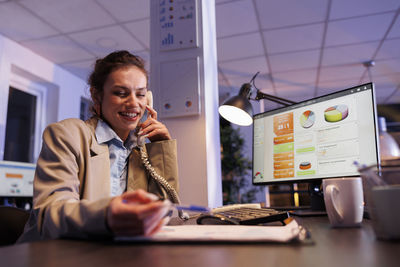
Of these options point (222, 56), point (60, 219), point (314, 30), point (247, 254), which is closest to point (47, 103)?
point (222, 56)

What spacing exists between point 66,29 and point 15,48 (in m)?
0.79

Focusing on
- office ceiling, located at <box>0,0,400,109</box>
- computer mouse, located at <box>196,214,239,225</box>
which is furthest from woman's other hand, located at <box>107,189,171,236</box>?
office ceiling, located at <box>0,0,400,109</box>

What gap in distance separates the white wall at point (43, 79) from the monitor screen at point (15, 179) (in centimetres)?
75

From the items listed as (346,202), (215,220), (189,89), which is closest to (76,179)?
(215,220)

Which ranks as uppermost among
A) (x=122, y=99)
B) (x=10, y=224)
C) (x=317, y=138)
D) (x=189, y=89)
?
(x=189, y=89)

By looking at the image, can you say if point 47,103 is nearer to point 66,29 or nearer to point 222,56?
point 66,29

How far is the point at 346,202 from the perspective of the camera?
73 cm

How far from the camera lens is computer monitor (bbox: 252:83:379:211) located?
3.66ft

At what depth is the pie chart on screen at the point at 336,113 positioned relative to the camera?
118 centimetres

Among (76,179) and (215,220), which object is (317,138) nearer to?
(215,220)

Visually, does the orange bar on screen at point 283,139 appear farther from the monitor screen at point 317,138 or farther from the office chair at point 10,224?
the office chair at point 10,224

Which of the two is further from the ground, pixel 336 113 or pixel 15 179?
pixel 336 113

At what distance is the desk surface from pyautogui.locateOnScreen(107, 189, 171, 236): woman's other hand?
0.09ft

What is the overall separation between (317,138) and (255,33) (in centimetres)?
247
